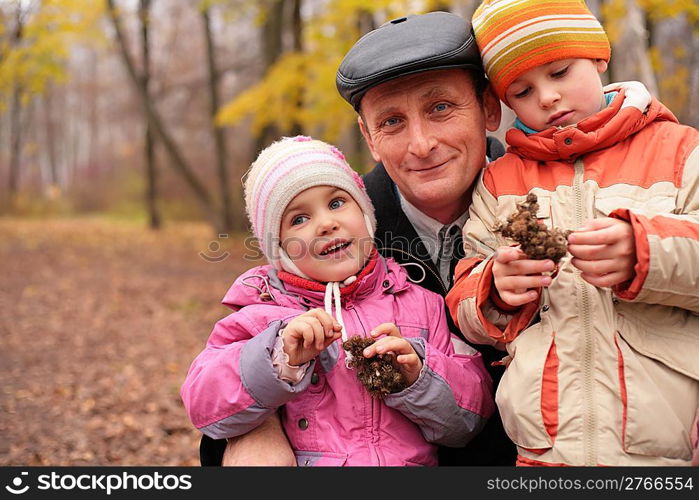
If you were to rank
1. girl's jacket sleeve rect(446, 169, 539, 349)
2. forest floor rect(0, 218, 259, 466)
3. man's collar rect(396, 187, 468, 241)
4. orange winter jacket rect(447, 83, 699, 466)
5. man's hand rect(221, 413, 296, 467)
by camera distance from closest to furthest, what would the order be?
orange winter jacket rect(447, 83, 699, 466) < girl's jacket sleeve rect(446, 169, 539, 349) < man's hand rect(221, 413, 296, 467) < man's collar rect(396, 187, 468, 241) < forest floor rect(0, 218, 259, 466)

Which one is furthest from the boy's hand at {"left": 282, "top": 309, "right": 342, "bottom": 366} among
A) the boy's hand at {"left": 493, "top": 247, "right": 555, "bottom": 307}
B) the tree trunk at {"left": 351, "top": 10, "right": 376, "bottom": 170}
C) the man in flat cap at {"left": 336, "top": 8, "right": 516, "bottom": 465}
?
the tree trunk at {"left": 351, "top": 10, "right": 376, "bottom": 170}

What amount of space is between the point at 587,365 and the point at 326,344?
86 centimetres

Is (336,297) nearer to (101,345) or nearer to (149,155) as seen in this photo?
(101,345)

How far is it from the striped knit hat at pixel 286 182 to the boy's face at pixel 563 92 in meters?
0.78

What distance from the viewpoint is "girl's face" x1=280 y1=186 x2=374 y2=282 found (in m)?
2.63

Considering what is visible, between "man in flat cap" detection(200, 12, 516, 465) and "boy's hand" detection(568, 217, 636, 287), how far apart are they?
0.82 metres

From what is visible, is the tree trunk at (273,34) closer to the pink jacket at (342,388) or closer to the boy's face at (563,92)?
the pink jacket at (342,388)

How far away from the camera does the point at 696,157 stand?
2.18 metres

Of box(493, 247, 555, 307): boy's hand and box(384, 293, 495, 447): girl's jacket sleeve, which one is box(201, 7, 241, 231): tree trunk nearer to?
box(384, 293, 495, 447): girl's jacket sleeve

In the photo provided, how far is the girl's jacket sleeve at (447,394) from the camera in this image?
2404 millimetres

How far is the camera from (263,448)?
96.9 inches

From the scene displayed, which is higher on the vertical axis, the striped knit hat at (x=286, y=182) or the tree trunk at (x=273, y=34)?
the tree trunk at (x=273, y=34)

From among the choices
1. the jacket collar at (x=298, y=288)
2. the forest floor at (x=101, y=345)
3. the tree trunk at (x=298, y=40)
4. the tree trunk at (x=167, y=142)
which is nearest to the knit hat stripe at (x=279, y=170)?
the jacket collar at (x=298, y=288)
